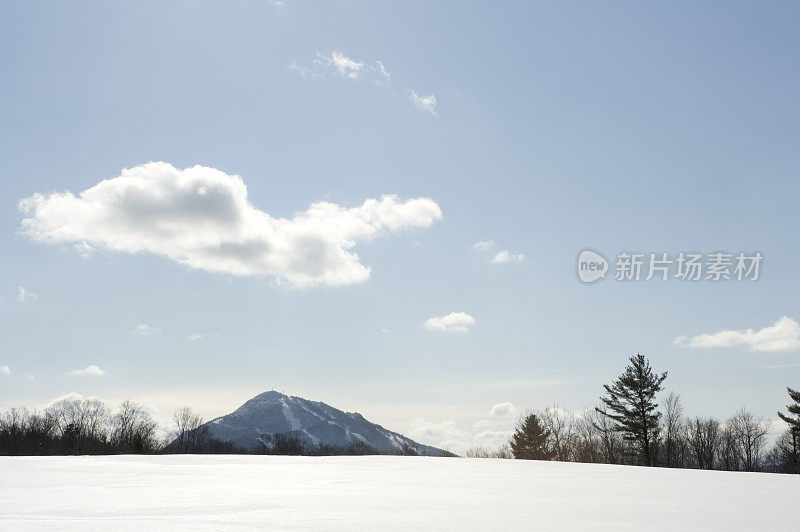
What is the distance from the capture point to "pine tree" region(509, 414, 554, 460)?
6038 centimetres

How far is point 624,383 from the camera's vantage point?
49.5 metres

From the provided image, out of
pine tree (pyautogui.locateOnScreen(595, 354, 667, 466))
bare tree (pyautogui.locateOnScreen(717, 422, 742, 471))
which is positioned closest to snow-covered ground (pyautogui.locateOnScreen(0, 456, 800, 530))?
pine tree (pyautogui.locateOnScreen(595, 354, 667, 466))

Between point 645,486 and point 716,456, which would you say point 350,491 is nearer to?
point 645,486

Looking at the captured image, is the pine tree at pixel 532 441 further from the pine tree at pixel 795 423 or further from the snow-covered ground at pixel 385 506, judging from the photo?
the snow-covered ground at pixel 385 506

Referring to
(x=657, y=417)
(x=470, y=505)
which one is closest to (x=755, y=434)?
(x=657, y=417)

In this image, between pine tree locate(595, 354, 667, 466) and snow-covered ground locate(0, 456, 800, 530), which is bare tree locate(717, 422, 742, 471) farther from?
snow-covered ground locate(0, 456, 800, 530)

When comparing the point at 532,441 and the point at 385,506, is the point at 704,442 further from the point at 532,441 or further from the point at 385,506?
the point at 385,506

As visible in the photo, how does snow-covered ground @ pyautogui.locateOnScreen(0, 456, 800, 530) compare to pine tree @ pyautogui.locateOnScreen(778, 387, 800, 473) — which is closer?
snow-covered ground @ pyautogui.locateOnScreen(0, 456, 800, 530)

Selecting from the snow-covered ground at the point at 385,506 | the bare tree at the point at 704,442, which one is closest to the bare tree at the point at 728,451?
the bare tree at the point at 704,442

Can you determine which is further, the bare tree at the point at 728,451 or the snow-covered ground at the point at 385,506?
the bare tree at the point at 728,451

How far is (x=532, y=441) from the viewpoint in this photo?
60969 mm

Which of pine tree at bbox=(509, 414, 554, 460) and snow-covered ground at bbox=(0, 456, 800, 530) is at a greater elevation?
snow-covered ground at bbox=(0, 456, 800, 530)

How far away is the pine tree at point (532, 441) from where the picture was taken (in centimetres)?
6038

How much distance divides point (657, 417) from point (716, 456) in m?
30.7
